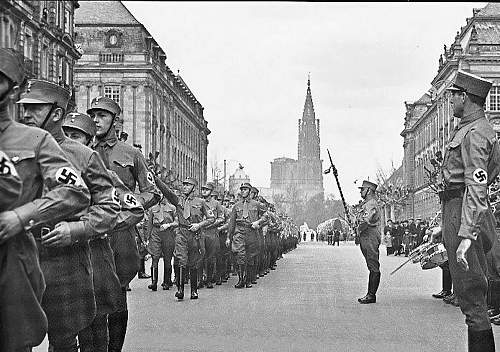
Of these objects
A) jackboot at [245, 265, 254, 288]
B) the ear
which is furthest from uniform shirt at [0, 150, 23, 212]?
jackboot at [245, 265, 254, 288]

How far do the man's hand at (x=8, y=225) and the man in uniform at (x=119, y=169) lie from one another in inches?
135

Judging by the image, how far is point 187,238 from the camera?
16.5 metres

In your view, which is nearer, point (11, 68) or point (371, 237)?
point (11, 68)

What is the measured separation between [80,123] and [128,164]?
4.05ft

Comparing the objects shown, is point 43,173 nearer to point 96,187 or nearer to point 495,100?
point 96,187

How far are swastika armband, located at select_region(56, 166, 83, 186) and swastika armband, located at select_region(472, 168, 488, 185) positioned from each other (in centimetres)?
325

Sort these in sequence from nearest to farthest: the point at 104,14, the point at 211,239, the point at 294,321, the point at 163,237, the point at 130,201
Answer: the point at 130,201 → the point at 294,321 → the point at 211,239 → the point at 163,237 → the point at 104,14

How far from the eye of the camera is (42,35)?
50.1 meters

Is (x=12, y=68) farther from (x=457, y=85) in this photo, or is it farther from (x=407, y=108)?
(x=407, y=108)

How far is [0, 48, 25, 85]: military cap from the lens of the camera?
4730mm

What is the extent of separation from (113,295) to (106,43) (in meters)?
64.2

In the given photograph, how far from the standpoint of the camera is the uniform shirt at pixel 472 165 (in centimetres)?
689

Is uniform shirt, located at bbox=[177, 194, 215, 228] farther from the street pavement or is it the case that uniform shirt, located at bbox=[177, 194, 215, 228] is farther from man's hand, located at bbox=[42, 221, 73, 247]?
man's hand, located at bbox=[42, 221, 73, 247]

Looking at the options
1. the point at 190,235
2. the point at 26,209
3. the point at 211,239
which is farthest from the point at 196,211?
the point at 26,209
